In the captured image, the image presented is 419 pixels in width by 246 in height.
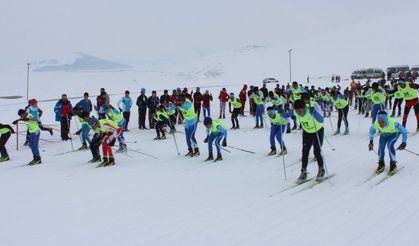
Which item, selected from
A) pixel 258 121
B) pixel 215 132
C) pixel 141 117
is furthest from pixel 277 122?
pixel 141 117

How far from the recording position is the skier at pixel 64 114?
55.4 ft

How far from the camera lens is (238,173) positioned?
985 centimetres

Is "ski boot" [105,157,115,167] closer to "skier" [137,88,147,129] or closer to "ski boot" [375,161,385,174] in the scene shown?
"ski boot" [375,161,385,174]

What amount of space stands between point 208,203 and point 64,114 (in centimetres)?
1128

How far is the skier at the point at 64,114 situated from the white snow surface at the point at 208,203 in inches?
180

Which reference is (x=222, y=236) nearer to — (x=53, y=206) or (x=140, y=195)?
(x=140, y=195)

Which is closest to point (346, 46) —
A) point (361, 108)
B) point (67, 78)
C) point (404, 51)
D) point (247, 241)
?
point (404, 51)

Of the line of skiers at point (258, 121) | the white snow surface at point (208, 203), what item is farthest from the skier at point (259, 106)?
the white snow surface at point (208, 203)

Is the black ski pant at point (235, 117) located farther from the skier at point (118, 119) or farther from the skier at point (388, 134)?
the skier at point (388, 134)

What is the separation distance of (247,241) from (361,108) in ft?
59.6

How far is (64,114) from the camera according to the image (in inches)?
665

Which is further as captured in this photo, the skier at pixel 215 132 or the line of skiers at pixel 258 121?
the skier at pixel 215 132

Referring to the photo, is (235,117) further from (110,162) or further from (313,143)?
Result: (313,143)

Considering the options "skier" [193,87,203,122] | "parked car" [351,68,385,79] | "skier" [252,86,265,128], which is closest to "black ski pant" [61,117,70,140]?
"skier" [193,87,203,122]
